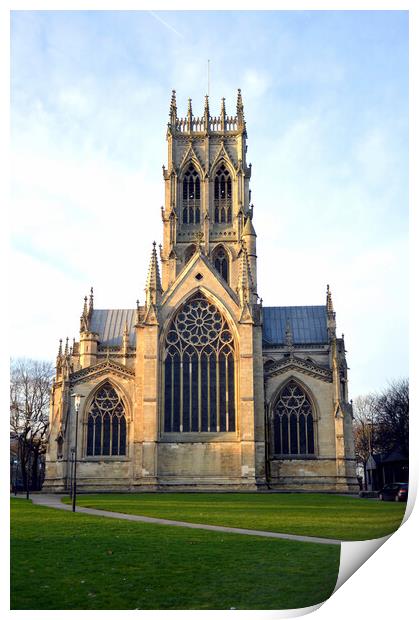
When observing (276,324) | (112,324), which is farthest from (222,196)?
(112,324)

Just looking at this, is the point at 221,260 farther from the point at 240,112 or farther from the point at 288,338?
the point at 240,112

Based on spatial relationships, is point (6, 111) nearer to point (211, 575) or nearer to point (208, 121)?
point (211, 575)

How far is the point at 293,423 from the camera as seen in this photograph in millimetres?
52406

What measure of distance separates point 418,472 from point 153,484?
33.7m

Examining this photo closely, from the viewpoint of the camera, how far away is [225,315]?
51688mm

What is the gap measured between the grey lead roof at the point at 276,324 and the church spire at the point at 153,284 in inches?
439

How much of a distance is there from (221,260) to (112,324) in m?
11.7

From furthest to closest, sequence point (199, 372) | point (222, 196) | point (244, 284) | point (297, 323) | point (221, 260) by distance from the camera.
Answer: point (222, 196), point (297, 323), point (221, 260), point (244, 284), point (199, 372)

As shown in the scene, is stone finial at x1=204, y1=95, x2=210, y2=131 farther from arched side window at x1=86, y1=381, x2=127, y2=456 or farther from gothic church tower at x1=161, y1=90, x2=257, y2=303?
arched side window at x1=86, y1=381, x2=127, y2=456

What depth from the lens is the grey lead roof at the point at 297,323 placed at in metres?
63.4

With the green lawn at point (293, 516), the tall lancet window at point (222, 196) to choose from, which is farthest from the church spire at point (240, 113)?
the green lawn at point (293, 516)

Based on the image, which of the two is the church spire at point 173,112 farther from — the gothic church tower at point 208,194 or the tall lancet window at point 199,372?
the tall lancet window at point 199,372

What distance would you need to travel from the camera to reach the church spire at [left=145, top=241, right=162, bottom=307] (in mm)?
51688
